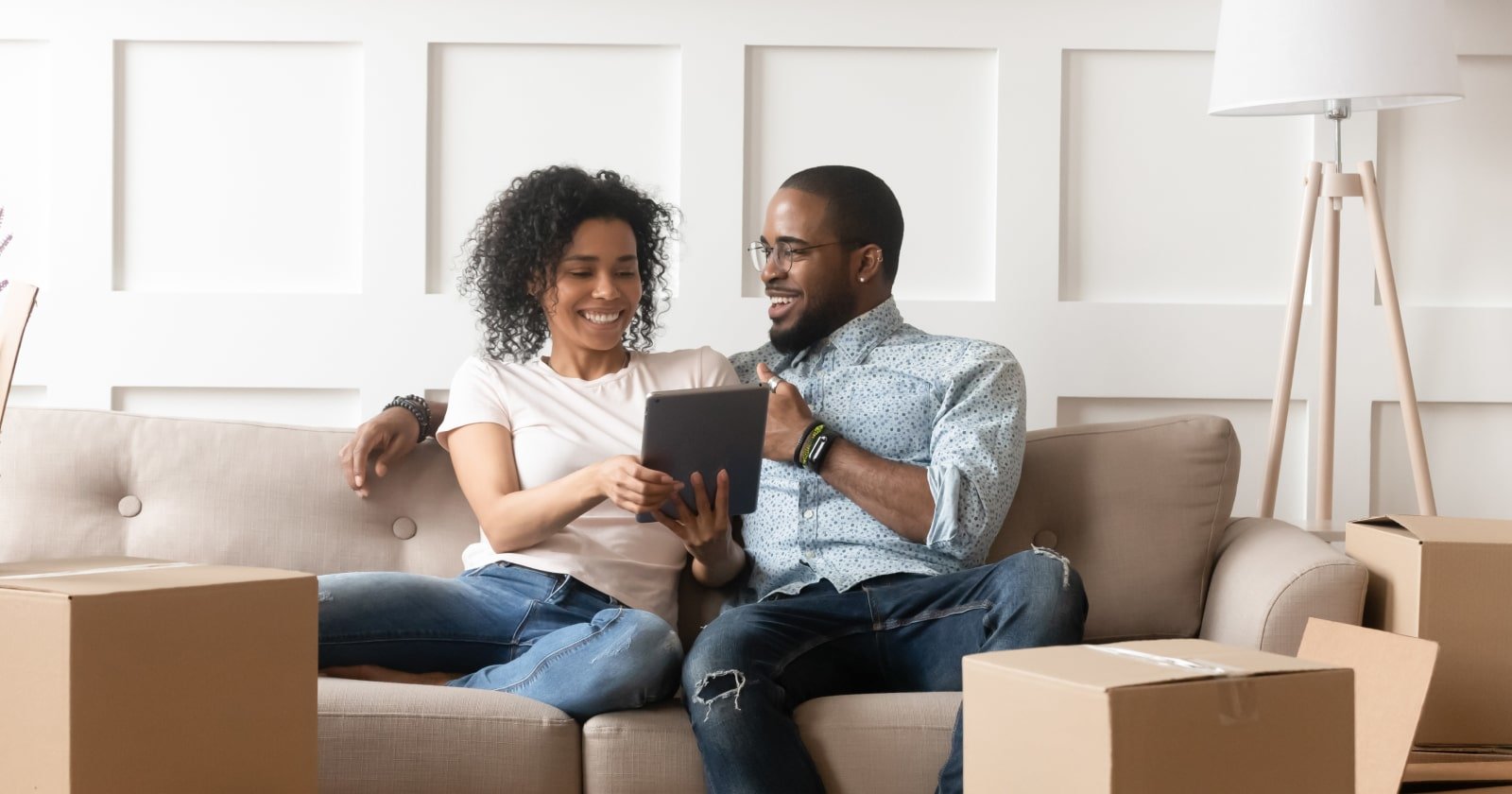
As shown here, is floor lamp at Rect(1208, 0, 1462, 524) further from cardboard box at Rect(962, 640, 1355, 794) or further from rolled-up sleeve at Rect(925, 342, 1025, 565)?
cardboard box at Rect(962, 640, 1355, 794)

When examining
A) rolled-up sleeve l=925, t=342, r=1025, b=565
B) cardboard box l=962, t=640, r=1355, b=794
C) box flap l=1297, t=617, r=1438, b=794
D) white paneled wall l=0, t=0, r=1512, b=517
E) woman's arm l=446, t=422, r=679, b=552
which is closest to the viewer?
cardboard box l=962, t=640, r=1355, b=794

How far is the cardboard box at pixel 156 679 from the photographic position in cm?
116

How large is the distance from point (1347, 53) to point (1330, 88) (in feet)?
0.21

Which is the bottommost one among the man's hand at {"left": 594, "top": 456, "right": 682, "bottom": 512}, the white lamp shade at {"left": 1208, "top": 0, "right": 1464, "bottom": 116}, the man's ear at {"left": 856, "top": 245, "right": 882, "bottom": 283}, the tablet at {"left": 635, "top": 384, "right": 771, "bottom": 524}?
the man's hand at {"left": 594, "top": 456, "right": 682, "bottom": 512}

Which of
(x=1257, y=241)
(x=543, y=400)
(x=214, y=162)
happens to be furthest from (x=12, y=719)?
(x=1257, y=241)

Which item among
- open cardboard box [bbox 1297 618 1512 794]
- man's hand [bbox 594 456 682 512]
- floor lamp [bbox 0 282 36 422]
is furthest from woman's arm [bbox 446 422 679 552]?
open cardboard box [bbox 1297 618 1512 794]

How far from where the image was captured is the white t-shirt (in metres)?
1.93

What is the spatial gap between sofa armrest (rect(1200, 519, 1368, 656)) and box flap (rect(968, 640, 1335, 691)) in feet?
1.90

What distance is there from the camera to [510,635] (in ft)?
6.18

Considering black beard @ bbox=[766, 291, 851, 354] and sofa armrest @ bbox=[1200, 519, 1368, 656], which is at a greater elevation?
black beard @ bbox=[766, 291, 851, 354]

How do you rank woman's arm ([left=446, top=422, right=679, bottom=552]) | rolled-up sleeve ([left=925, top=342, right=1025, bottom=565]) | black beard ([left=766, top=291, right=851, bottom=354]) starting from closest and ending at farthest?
woman's arm ([left=446, top=422, right=679, bottom=552]) → rolled-up sleeve ([left=925, top=342, right=1025, bottom=565]) → black beard ([left=766, top=291, right=851, bottom=354])

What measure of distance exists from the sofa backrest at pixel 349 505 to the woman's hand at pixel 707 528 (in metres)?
0.10

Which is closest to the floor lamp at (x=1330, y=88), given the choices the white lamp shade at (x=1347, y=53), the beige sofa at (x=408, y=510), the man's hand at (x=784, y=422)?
the white lamp shade at (x=1347, y=53)

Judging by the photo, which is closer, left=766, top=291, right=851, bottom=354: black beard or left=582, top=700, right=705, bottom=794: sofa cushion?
left=582, top=700, right=705, bottom=794: sofa cushion
